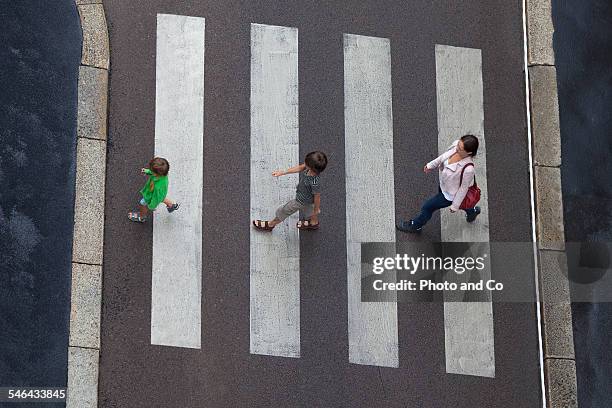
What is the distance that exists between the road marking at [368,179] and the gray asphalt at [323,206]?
4.0 inches

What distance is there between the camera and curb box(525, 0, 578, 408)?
9.19m

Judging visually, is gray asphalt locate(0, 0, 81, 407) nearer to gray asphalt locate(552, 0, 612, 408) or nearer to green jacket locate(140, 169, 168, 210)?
green jacket locate(140, 169, 168, 210)

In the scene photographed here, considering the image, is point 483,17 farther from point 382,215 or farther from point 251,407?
point 251,407

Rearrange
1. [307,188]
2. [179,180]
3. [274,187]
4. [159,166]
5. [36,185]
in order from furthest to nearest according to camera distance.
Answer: [274,187], [179,180], [36,185], [307,188], [159,166]

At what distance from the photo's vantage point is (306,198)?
330 inches

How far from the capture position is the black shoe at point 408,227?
9.27 m

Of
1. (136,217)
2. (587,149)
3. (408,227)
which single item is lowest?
(408,227)

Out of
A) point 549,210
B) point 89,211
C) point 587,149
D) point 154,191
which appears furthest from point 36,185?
point 587,149

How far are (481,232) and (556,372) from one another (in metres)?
1.84

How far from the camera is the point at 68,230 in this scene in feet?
29.0

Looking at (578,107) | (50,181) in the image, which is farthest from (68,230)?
(578,107)

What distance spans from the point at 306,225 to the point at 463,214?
196 centimetres

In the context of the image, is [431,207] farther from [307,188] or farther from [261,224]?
[261,224]

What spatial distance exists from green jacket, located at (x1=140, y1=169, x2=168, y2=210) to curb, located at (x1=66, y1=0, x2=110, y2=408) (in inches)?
30.0
